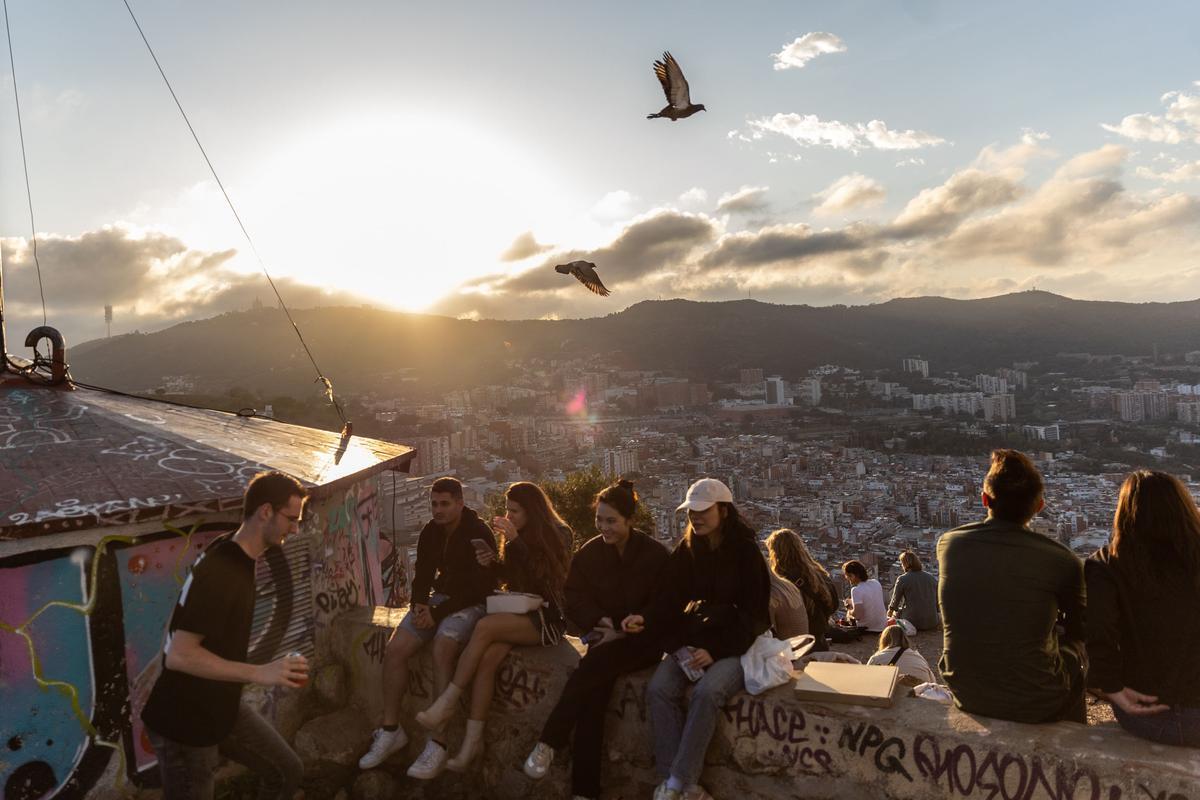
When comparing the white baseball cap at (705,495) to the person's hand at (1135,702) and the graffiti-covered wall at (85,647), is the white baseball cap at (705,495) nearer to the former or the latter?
the person's hand at (1135,702)

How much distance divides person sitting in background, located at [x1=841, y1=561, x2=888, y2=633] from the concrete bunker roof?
17.3 feet

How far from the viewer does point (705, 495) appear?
3930mm

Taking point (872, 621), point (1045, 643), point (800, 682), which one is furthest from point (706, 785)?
point (872, 621)

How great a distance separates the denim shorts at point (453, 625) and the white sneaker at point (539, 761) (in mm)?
822

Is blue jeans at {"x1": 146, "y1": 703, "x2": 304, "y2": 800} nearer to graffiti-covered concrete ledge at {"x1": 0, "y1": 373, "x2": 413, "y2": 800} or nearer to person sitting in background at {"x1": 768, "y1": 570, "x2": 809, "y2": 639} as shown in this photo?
graffiti-covered concrete ledge at {"x1": 0, "y1": 373, "x2": 413, "y2": 800}

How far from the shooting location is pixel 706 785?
3.80m

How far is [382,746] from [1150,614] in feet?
13.2

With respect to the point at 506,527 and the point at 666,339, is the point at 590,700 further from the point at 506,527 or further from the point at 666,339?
the point at 666,339

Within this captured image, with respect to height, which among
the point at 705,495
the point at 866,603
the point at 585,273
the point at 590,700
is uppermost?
the point at 585,273

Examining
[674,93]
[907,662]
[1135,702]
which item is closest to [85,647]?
[907,662]

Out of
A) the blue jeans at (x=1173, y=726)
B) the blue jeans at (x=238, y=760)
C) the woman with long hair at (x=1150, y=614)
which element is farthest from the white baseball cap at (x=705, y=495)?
the blue jeans at (x=238, y=760)

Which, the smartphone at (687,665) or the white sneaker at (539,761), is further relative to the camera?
the white sneaker at (539,761)

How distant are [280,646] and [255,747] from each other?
1.95 meters

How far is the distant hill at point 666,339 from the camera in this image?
3703 inches
